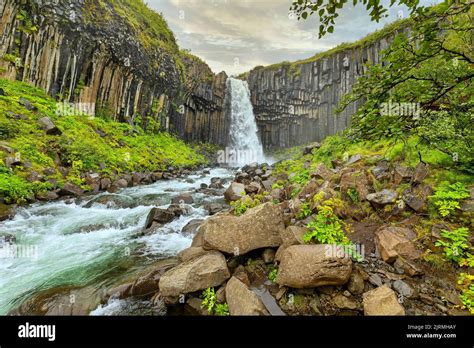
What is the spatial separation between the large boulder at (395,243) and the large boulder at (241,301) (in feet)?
8.14

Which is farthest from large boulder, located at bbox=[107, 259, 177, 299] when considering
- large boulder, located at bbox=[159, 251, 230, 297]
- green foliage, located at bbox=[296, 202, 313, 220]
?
green foliage, located at bbox=[296, 202, 313, 220]

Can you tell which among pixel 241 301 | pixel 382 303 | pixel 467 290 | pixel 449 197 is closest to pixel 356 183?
pixel 449 197

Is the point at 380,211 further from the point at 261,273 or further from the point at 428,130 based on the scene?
the point at 261,273

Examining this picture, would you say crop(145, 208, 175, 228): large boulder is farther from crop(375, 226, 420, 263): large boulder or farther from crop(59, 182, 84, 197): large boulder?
crop(375, 226, 420, 263): large boulder

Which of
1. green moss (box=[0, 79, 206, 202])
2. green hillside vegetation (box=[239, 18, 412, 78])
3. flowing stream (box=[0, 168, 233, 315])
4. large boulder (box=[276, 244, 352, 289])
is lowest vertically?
flowing stream (box=[0, 168, 233, 315])

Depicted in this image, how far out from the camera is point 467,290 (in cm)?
329

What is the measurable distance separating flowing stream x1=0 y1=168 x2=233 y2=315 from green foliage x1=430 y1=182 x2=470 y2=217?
6.49m

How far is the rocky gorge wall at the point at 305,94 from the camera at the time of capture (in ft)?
109

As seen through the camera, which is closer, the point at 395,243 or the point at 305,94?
the point at 395,243

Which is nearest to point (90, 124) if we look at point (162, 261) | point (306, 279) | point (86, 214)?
point (86, 214)

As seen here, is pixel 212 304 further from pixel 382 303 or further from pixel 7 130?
pixel 7 130

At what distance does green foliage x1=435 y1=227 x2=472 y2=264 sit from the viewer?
368cm

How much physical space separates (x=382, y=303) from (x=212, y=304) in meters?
2.73
